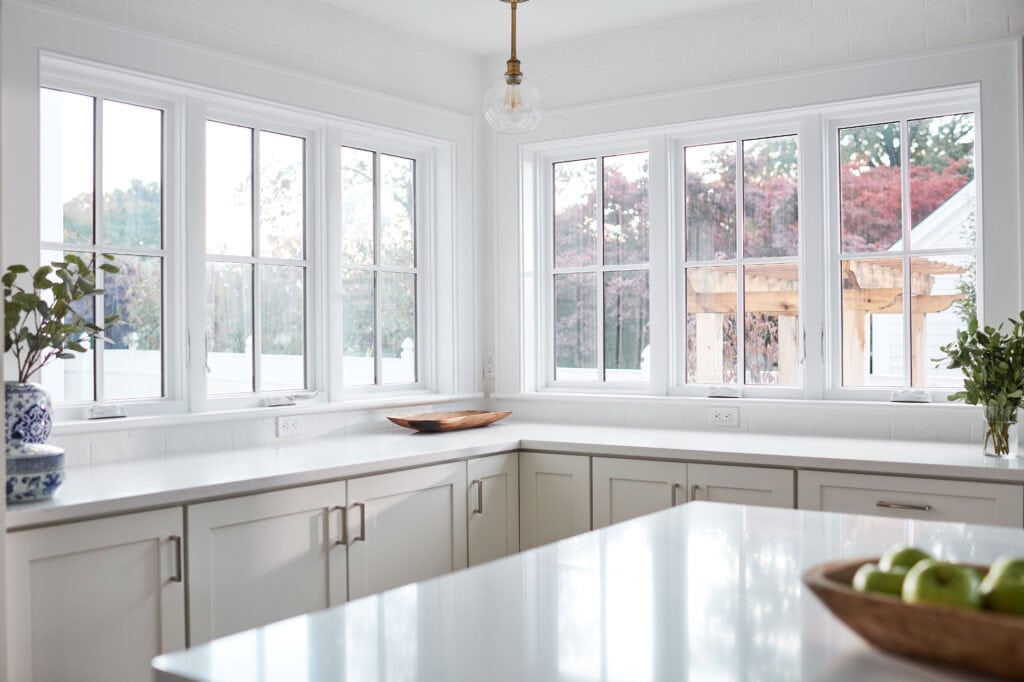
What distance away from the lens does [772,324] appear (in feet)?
13.5

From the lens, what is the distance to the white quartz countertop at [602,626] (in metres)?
1.07

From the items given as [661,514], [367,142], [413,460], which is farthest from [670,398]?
[661,514]

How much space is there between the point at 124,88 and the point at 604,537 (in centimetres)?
251

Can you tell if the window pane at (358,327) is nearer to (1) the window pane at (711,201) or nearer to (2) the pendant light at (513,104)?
(1) the window pane at (711,201)

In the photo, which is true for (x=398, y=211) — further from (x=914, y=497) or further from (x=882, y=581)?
(x=882, y=581)

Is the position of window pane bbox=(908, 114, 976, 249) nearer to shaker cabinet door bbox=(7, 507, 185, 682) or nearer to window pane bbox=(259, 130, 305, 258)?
window pane bbox=(259, 130, 305, 258)

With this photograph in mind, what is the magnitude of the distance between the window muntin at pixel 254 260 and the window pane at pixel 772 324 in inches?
76.3

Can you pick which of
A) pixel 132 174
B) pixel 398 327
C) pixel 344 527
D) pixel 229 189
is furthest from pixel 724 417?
pixel 132 174

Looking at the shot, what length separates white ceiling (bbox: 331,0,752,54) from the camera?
13.1 feet

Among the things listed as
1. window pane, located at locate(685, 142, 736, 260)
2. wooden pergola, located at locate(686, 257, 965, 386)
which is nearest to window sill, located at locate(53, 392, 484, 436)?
wooden pergola, located at locate(686, 257, 965, 386)

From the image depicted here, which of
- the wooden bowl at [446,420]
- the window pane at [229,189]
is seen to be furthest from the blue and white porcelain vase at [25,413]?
the wooden bowl at [446,420]

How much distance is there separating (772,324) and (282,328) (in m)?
2.10

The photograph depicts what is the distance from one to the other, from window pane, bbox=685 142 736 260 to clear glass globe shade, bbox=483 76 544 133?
5.56 feet

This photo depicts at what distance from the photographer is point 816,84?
152 inches
